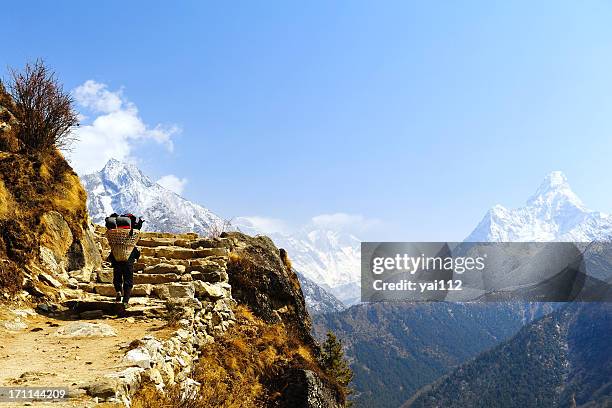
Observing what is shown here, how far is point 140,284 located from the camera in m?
18.1

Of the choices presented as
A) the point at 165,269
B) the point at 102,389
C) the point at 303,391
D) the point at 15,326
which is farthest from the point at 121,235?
the point at 102,389

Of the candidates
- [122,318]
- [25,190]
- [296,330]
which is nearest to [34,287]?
[122,318]

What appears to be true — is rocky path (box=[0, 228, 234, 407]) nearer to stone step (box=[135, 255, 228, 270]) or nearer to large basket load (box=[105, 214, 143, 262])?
stone step (box=[135, 255, 228, 270])

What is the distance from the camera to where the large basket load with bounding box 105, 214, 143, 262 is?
15.8 m

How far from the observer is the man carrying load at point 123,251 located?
15.7 m

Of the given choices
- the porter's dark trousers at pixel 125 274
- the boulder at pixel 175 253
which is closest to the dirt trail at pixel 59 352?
the porter's dark trousers at pixel 125 274

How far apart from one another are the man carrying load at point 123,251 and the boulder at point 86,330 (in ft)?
7.03

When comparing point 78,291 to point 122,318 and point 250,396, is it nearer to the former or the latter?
point 122,318

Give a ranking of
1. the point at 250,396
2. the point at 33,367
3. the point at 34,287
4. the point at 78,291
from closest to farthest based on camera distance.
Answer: the point at 33,367 → the point at 250,396 → the point at 34,287 → the point at 78,291

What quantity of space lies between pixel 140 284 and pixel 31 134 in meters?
8.93

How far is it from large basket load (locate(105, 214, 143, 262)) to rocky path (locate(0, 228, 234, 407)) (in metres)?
1.58

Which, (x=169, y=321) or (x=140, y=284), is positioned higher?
(x=140, y=284)

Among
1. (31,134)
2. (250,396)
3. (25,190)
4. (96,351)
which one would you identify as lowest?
(250,396)

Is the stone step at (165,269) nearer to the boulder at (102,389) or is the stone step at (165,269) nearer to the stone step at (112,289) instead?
the stone step at (112,289)
